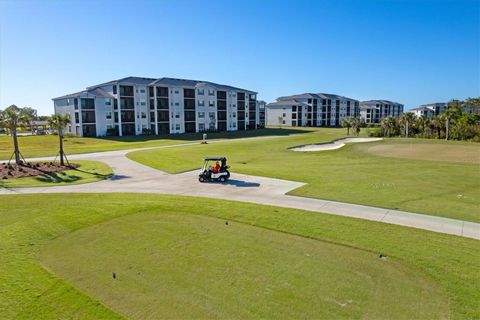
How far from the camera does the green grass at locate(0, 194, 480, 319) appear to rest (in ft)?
25.5

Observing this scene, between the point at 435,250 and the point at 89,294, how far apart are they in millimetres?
10488

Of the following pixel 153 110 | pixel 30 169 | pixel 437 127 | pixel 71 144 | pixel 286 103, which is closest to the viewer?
pixel 30 169

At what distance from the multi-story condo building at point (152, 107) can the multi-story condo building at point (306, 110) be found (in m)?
37.1

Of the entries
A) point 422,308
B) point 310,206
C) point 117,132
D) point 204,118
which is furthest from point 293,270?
point 204,118

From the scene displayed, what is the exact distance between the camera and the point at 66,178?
26.5 m

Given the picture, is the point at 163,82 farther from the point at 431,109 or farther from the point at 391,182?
the point at 431,109

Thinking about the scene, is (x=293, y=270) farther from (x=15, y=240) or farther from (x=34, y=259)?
(x=15, y=240)

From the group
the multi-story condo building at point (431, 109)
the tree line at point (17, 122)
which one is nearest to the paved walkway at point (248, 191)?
the tree line at point (17, 122)

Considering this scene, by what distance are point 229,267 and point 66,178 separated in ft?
70.3

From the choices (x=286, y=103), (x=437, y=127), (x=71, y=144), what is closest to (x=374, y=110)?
(x=286, y=103)

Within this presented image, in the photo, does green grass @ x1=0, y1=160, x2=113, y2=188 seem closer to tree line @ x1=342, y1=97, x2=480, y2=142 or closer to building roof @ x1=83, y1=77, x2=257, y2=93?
building roof @ x1=83, y1=77, x2=257, y2=93

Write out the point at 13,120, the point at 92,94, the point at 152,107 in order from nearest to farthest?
the point at 13,120
the point at 92,94
the point at 152,107

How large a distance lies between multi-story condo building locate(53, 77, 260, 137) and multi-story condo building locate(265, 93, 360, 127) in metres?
37.1

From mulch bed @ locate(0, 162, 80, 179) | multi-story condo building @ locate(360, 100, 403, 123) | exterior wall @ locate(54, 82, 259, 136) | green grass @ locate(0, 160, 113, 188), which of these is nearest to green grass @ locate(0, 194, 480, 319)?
green grass @ locate(0, 160, 113, 188)
